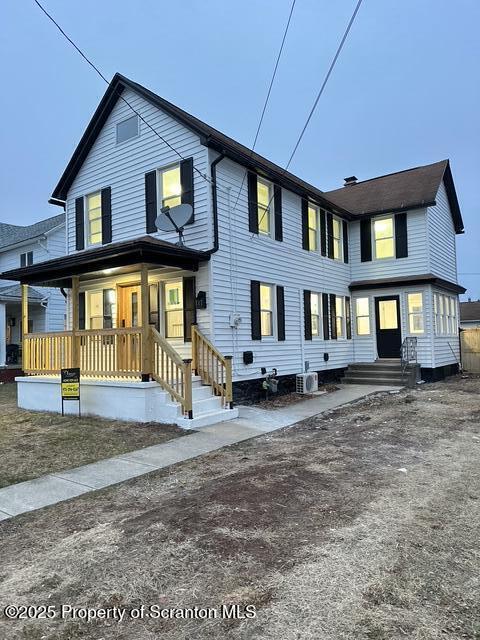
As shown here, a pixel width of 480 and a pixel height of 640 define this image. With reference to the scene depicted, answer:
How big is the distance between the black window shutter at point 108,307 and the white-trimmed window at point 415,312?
9431mm

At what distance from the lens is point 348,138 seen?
79875 millimetres

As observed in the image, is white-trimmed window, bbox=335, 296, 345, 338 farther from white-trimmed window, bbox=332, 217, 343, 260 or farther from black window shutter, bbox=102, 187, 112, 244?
black window shutter, bbox=102, 187, 112, 244

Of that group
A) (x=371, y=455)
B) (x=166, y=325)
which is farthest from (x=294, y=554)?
(x=166, y=325)

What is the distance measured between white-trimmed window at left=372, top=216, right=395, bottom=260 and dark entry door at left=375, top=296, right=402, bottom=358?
5.02 feet

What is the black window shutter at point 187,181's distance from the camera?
1043 centimetres

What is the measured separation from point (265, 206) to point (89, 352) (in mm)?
5742

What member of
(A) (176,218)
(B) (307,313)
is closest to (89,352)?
(A) (176,218)

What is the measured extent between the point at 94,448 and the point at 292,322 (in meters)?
7.09

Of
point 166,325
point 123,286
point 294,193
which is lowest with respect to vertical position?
point 166,325

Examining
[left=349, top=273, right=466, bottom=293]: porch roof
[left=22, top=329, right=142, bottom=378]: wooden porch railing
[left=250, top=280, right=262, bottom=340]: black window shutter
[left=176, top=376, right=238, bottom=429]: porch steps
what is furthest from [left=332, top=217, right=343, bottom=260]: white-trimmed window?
[left=22, top=329, right=142, bottom=378]: wooden porch railing

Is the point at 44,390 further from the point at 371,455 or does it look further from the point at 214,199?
the point at 371,455

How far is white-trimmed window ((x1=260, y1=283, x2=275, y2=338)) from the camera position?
38.1 ft

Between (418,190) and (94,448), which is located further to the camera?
(418,190)

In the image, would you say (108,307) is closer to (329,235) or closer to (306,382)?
(306,382)
